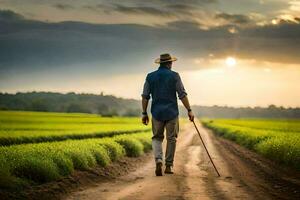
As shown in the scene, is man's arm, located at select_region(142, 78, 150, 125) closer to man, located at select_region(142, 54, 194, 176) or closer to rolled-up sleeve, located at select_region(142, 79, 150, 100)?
rolled-up sleeve, located at select_region(142, 79, 150, 100)

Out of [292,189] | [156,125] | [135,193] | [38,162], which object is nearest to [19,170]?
[38,162]

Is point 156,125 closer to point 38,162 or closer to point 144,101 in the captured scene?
point 144,101

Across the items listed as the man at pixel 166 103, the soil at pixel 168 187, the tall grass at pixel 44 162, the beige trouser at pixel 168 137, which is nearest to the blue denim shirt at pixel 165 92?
the man at pixel 166 103

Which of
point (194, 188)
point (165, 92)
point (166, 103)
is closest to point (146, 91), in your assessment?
point (165, 92)

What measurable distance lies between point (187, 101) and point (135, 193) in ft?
15.1

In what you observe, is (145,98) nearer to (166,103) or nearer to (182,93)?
(166,103)

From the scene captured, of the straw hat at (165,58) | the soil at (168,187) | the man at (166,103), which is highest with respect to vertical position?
the straw hat at (165,58)

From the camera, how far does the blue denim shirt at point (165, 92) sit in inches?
557

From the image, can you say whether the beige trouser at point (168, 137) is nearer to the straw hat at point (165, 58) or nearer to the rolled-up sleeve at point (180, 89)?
the rolled-up sleeve at point (180, 89)

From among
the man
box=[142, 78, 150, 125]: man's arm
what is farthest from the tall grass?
the man

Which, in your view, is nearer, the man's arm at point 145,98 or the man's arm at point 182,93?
the man's arm at point 182,93

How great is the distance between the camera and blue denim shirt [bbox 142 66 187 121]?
14.1 meters

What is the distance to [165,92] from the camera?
46.8ft

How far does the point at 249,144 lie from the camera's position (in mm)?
32188
